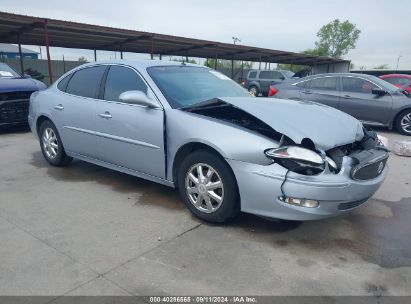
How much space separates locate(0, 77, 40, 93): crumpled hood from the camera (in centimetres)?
798

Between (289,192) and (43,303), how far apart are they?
1.93 metres

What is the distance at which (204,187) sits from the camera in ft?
11.3

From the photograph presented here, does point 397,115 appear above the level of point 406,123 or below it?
above

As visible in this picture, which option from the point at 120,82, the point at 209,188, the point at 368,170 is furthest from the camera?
the point at 120,82

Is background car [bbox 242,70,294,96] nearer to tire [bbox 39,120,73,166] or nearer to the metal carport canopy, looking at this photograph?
the metal carport canopy

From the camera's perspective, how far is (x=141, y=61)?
176 inches

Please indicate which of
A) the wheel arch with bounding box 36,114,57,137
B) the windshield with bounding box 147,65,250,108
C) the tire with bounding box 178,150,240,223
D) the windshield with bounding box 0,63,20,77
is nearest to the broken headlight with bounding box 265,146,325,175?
the tire with bounding box 178,150,240,223

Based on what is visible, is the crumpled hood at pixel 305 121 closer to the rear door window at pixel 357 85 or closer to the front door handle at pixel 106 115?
the front door handle at pixel 106 115

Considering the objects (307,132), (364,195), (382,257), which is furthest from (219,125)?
(382,257)

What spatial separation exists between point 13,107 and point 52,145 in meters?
3.45

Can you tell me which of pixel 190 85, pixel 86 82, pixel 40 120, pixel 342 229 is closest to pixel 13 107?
pixel 40 120

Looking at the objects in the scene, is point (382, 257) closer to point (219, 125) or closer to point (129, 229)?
point (219, 125)

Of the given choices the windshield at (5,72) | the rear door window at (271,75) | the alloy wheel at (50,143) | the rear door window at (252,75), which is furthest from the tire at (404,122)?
the rear door window at (252,75)

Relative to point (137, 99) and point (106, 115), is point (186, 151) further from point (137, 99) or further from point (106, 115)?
point (106, 115)
